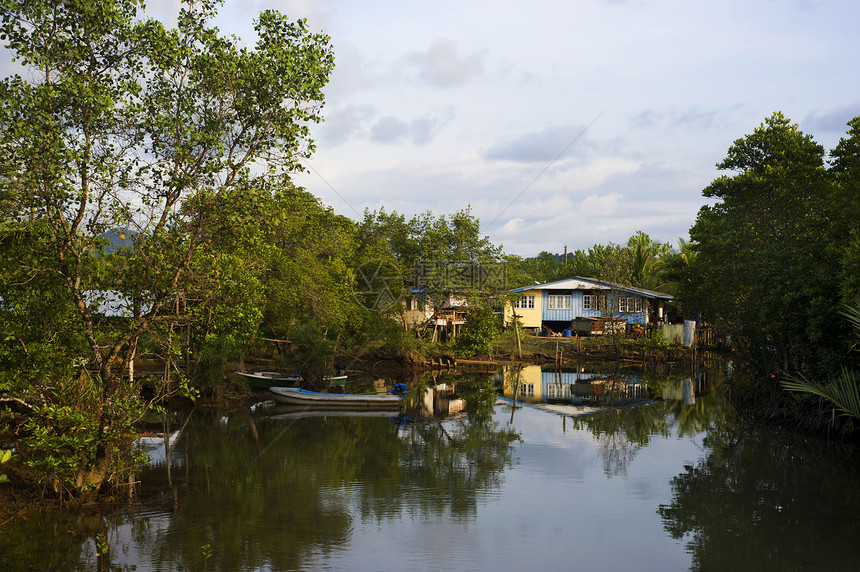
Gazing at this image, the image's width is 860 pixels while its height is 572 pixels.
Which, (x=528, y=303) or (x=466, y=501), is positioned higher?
(x=528, y=303)

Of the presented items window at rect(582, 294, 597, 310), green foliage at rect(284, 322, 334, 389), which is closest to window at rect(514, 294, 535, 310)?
window at rect(582, 294, 597, 310)

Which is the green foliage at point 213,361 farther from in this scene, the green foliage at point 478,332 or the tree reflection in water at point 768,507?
the green foliage at point 478,332

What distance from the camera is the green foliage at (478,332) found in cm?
3638

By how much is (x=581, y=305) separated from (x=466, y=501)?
126ft

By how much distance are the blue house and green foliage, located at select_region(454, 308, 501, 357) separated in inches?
388

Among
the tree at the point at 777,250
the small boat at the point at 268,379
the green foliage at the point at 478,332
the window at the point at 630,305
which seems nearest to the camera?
the tree at the point at 777,250

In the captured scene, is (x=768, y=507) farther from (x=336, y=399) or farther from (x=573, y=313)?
(x=573, y=313)

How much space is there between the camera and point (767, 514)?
482 inches

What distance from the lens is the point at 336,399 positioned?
23.8 m

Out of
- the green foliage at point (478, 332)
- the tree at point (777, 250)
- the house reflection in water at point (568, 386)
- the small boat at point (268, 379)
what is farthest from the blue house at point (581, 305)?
the small boat at point (268, 379)

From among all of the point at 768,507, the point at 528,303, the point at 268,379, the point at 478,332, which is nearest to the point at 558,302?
the point at 528,303

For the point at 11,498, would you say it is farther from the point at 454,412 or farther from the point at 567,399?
the point at 567,399

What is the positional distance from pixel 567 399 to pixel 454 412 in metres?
A: 6.14

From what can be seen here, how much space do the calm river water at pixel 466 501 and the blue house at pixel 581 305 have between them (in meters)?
24.6
